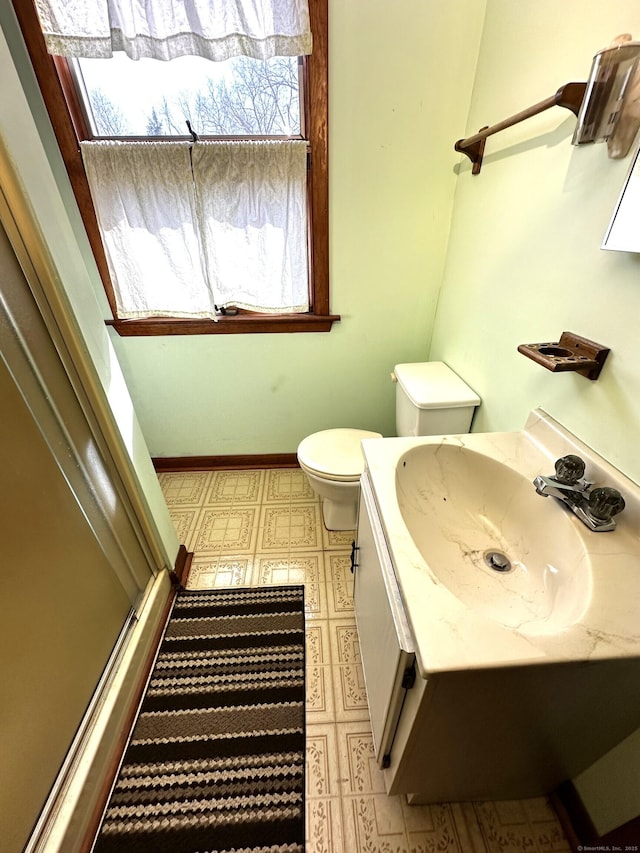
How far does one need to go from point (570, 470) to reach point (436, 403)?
0.56 metres

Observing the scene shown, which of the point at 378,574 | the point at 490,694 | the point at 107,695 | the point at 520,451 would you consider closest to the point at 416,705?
the point at 490,694

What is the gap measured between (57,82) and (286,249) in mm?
926

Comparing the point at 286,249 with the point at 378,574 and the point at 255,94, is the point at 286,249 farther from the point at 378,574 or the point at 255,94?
the point at 378,574

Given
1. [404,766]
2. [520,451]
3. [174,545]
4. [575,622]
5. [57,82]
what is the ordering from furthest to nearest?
[174,545]
[57,82]
[520,451]
[404,766]
[575,622]

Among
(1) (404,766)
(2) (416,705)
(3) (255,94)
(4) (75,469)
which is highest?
(3) (255,94)

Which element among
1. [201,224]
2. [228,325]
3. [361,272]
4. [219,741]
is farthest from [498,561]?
[201,224]

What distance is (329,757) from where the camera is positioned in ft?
3.36

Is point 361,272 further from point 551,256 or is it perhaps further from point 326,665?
point 326,665

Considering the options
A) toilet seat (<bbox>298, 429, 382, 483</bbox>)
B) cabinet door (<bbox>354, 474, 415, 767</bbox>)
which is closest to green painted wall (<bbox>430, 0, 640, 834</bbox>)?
cabinet door (<bbox>354, 474, 415, 767</bbox>)

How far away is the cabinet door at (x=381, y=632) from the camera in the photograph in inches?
24.8

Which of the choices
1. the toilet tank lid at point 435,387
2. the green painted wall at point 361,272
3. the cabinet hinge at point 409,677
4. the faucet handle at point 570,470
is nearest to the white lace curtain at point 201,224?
the green painted wall at point 361,272

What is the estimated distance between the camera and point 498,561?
2.67 feet

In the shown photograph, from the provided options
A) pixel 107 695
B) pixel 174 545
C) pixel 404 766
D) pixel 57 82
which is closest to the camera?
pixel 404 766

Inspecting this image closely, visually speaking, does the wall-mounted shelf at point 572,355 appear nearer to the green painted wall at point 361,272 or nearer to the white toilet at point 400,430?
the white toilet at point 400,430
